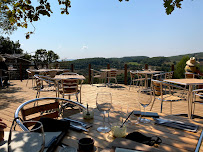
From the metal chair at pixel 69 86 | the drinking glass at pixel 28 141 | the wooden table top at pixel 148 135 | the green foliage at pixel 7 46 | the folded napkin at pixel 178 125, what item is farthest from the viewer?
the green foliage at pixel 7 46

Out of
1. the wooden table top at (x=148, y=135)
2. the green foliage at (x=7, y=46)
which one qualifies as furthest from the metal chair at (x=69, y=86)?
the green foliage at (x=7, y=46)

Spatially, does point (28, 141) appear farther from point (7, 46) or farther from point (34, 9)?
point (7, 46)

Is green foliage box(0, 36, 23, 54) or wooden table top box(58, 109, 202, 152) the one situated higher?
green foliage box(0, 36, 23, 54)

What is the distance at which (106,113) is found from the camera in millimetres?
1098

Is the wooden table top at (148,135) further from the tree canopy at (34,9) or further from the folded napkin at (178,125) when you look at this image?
the tree canopy at (34,9)

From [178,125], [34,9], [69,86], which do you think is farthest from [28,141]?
[69,86]

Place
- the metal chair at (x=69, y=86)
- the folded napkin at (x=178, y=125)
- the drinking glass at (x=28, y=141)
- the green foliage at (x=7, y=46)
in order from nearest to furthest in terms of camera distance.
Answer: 1. the drinking glass at (x=28, y=141)
2. the folded napkin at (x=178, y=125)
3. the metal chair at (x=69, y=86)
4. the green foliage at (x=7, y=46)

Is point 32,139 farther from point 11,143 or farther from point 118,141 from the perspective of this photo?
point 118,141

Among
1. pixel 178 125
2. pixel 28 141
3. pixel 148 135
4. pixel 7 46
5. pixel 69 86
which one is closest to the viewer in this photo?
pixel 28 141

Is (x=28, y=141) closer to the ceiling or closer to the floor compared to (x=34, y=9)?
closer to the floor

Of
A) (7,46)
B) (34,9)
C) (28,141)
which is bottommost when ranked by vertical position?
(28,141)

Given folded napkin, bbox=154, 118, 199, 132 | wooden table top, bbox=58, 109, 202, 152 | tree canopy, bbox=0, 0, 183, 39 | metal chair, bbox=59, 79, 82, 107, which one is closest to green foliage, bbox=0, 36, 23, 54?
metal chair, bbox=59, 79, 82, 107

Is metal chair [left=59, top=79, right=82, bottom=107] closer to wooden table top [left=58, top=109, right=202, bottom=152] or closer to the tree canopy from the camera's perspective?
the tree canopy

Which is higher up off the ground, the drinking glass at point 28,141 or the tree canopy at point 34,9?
the tree canopy at point 34,9
